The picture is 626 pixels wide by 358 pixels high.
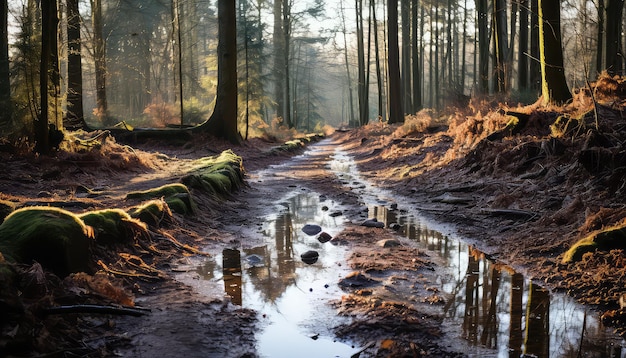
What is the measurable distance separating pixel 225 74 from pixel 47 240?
52.4 feet

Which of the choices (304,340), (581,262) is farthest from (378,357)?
(581,262)

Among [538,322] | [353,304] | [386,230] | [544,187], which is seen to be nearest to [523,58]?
[544,187]

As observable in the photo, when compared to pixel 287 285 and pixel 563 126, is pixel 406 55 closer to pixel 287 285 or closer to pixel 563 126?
pixel 563 126

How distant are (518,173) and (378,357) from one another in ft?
21.8

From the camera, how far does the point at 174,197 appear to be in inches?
293

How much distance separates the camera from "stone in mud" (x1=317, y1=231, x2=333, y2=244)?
6.70m

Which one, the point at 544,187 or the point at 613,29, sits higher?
the point at 613,29

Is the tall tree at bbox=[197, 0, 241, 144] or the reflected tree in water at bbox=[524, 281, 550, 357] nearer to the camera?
the reflected tree in water at bbox=[524, 281, 550, 357]

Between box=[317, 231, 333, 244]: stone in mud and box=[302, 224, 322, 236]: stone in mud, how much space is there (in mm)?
248

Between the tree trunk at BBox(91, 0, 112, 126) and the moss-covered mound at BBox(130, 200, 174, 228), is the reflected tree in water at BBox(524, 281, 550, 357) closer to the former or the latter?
the moss-covered mound at BBox(130, 200, 174, 228)

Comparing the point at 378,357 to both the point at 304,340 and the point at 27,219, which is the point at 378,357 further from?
the point at 27,219

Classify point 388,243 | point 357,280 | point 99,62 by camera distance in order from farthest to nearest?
point 99,62 < point 388,243 < point 357,280

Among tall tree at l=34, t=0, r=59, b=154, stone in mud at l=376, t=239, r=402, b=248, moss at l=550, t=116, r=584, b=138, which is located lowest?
stone in mud at l=376, t=239, r=402, b=248

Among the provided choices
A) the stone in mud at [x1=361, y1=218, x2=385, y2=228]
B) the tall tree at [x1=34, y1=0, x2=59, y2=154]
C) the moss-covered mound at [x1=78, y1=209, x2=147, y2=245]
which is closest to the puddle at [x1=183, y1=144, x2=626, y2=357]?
the stone in mud at [x1=361, y1=218, x2=385, y2=228]
